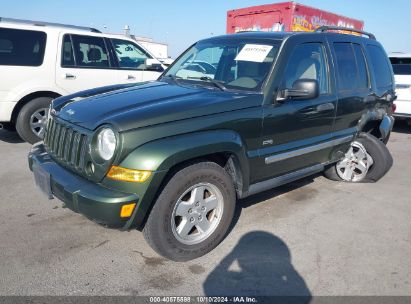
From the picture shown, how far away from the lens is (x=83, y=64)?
6984mm

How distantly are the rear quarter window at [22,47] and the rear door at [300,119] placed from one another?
4618 mm

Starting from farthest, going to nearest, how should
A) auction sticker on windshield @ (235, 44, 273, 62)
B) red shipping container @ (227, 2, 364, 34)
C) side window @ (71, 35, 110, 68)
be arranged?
red shipping container @ (227, 2, 364, 34), side window @ (71, 35, 110, 68), auction sticker on windshield @ (235, 44, 273, 62)

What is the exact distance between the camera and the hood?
9.43 ft

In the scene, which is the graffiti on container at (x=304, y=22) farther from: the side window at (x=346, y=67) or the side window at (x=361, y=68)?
the side window at (x=346, y=67)

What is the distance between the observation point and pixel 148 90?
146 inches

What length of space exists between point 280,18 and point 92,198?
9030mm

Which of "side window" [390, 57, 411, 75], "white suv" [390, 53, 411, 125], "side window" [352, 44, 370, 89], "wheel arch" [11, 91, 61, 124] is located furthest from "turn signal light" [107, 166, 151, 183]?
"side window" [390, 57, 411, 75]

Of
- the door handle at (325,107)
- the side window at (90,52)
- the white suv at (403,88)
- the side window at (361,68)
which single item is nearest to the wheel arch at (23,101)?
the side window at (90,52)

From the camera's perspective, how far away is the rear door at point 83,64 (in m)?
6.71

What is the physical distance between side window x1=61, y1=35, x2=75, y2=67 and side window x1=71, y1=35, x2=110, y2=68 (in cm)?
8

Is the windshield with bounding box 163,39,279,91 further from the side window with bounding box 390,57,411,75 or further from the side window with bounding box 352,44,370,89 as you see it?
the side window with bounding box 390,57,411,75

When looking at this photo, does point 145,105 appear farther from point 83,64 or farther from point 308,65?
point 83,64

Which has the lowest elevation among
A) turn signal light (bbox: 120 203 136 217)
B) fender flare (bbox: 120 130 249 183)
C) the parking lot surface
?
the parking lot surface

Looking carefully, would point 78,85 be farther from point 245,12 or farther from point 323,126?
point 245,12
